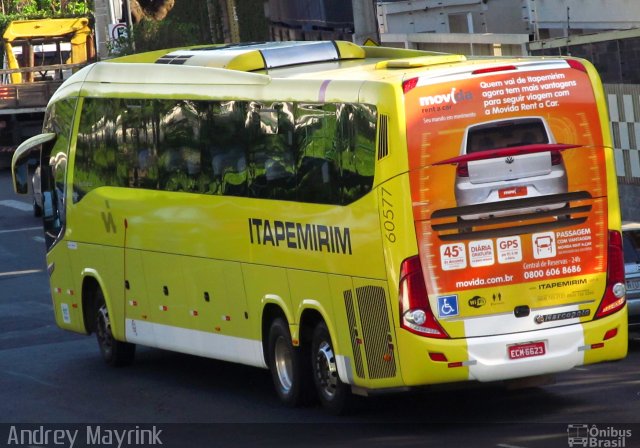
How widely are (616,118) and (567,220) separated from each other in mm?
15612

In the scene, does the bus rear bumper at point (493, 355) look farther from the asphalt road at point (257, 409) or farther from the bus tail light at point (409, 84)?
the bus tail light at point (409, 84)

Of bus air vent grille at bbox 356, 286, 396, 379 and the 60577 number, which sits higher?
the 60577 number

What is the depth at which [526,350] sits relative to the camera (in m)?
13.2

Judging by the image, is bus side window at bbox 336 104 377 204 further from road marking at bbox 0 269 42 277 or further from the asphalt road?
road marking at bbox 0 269 42 277

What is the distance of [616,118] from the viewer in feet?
93.6

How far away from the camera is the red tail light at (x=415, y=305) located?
12992mm

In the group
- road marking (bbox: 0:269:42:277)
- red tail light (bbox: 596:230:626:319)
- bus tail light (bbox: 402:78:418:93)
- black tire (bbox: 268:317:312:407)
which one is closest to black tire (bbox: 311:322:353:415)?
black tire (bbox: 268:317:312:407)

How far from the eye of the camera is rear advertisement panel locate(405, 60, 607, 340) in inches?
511

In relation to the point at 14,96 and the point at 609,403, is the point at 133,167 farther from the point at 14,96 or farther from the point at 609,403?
the point at 14,96

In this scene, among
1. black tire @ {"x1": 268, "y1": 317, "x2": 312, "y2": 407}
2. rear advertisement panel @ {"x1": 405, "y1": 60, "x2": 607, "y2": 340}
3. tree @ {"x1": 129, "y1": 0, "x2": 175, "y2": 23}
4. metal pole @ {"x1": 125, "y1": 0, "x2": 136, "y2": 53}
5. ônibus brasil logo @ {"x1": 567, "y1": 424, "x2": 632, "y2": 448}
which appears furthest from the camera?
tree @ {"x1": 129, "y1": 0, "x2": 175, "y2": 23}

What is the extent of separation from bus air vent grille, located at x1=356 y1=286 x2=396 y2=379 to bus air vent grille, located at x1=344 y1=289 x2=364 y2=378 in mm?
114

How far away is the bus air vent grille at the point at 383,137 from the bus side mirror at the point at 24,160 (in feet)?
26.6

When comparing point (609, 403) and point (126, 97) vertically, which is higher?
point (126, 97)

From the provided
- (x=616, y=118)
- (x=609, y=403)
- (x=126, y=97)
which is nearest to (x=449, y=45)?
(x=616, y=118)
